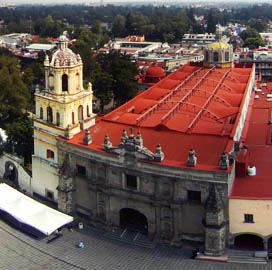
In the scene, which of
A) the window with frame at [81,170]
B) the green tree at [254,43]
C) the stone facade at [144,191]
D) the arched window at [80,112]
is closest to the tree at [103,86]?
the arched window at [80,112]

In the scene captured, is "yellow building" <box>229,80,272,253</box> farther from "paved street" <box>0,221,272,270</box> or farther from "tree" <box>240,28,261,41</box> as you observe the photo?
"tree" <box>240,28,261,41</box>

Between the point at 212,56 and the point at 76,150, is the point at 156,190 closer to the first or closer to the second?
the point at 76,150

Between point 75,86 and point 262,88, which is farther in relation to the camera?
point 262,88

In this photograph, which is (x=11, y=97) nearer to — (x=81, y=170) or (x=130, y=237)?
(x=81, y=170)

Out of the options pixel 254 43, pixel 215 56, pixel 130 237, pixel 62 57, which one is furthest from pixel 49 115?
pixel 254 43

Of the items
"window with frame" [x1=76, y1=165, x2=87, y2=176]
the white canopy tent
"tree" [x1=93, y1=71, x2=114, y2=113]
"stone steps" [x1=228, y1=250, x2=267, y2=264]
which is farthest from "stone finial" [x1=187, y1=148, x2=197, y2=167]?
"tree" [x1=93, y1=71, x2=114, y2=113]

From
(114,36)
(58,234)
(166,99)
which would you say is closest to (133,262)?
(58,234)
